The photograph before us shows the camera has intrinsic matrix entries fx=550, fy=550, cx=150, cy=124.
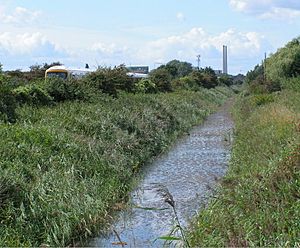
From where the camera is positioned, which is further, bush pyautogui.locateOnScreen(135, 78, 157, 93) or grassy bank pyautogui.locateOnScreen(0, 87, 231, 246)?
bush pyautogui.locateOnScreen(135, 78, 157, 93)

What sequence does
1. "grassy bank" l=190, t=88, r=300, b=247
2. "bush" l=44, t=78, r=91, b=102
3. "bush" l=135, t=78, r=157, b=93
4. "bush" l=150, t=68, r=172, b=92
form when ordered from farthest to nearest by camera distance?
"bush" l=150, t=68, r=172, b=92 < "bush" l=135, t=78, r=157, b=93 < "bush" l=44, t=78, r=91, b=102 < "grassy bank" l=190, t=88, r=300, b=247

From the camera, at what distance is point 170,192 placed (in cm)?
1204

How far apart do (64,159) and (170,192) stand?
242 centimetres

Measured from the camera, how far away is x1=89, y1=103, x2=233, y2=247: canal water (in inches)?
348

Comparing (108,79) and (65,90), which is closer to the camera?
(65,90)

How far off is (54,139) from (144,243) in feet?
15.3

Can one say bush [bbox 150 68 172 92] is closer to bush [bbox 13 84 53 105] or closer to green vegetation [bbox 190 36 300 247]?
bush [bbox 13 84 53 105]

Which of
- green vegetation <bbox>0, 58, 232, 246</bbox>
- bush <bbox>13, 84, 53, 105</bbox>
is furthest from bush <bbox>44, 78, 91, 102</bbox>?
bush <bbox>13, 84, 53, 105</bbox>

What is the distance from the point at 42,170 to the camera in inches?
414

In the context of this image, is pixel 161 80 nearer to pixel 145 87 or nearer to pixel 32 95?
pixel 145 87

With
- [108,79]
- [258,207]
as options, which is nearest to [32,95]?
[108,79]

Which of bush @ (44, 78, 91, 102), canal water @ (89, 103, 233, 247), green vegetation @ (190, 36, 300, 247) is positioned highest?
bush @ (44, 78, 91, 102)

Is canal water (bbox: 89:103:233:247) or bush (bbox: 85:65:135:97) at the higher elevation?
bush (bbox: 85:65:135:97)

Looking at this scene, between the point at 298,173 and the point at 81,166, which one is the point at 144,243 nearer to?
the point at 298,173
